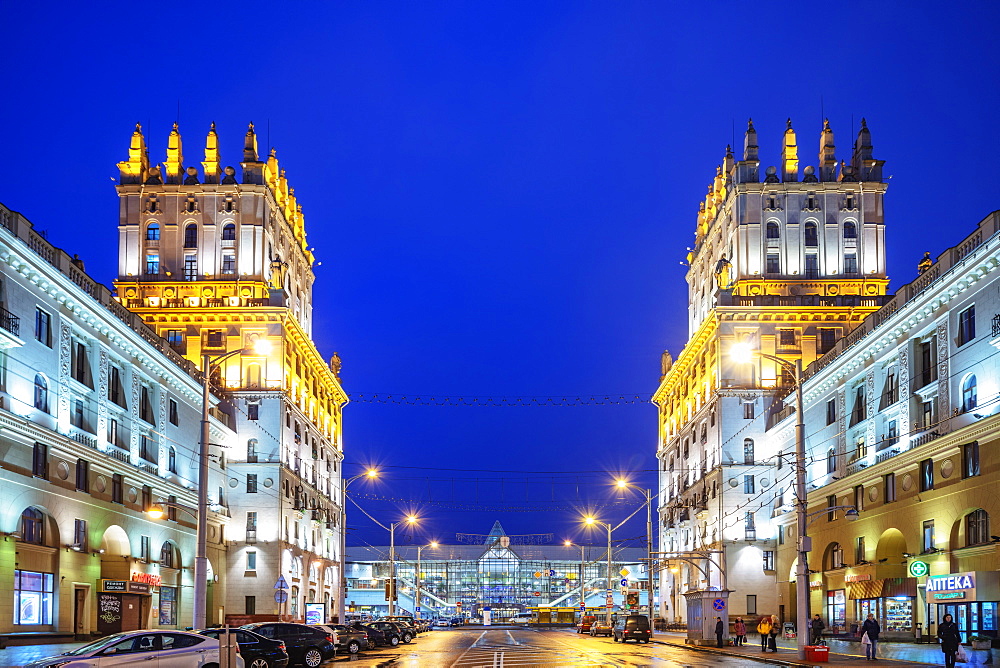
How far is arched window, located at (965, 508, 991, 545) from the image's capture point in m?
45.8

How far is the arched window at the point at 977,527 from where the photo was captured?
45.8 meters

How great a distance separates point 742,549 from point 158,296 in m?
49.2

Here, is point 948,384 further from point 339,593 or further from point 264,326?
point 339,593

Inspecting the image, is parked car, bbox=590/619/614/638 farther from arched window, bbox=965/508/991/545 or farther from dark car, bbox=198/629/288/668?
dark car, bbox=198/629/288/668

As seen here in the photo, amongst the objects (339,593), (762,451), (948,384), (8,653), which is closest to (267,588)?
(339,593)

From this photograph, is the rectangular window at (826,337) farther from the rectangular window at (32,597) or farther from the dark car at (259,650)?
the dark car at (259,650)

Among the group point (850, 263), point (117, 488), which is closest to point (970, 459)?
point (117, 488)

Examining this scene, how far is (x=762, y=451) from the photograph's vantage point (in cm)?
9125

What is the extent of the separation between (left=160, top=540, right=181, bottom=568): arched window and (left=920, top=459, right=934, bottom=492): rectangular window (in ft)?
127

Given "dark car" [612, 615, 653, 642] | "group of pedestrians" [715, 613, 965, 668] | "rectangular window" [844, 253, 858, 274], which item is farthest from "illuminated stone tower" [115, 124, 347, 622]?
"rectangular window" [844, 253, 858, 274]

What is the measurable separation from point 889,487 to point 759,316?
36754 millimetres

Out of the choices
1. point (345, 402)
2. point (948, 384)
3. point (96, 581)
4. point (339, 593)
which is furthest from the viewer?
point (345, 402)

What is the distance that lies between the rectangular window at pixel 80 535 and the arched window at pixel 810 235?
6399 cm

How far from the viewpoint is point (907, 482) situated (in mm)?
53781
